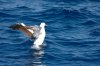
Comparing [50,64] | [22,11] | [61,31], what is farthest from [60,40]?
[22,11]

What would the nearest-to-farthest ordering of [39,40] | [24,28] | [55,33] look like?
[39,40]
[24,28]
[55,33]

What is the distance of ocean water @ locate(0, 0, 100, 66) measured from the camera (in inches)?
863

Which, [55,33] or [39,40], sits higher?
[55,33]

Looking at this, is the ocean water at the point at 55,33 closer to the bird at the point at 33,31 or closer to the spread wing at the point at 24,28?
the bird at the point at 33,31

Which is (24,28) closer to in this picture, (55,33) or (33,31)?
(33,31)

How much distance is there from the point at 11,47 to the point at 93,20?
6.26 metres

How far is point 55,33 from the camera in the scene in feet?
83.4

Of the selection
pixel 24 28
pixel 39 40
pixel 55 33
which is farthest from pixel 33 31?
pixel 55 33

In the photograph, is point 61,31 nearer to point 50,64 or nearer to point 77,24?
point 77,24

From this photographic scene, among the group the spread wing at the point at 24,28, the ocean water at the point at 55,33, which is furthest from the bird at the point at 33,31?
the ocean water at the point at 55,33

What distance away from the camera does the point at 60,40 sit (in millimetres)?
24344

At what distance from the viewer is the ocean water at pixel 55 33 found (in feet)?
71.9

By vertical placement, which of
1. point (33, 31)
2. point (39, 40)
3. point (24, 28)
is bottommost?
point (39, 40)

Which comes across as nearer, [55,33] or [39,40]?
[39,40]
